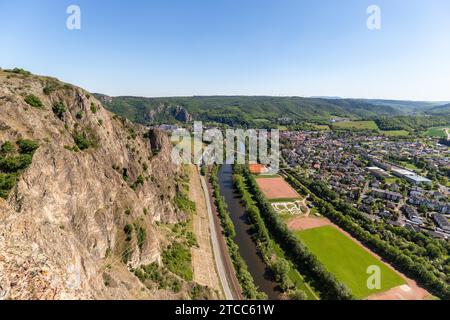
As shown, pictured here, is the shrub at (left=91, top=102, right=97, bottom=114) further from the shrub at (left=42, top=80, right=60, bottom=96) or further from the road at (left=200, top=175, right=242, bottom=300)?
the road at (left=200, top=175, right=242, bottom=300)

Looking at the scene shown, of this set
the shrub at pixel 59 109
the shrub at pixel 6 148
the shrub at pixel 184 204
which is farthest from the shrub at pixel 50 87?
the shrub at pixel 184 204

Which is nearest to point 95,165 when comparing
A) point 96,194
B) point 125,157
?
point 96,194

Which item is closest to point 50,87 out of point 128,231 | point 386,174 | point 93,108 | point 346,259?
point 93,108

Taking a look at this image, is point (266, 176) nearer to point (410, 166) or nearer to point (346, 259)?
point (346, 259)
